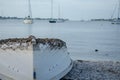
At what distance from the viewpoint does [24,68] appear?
14523 millimetres

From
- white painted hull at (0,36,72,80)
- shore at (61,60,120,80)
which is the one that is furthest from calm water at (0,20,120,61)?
white painted hull at (0,36,72,80)

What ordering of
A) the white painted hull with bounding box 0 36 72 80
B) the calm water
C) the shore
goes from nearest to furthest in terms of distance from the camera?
1. the white painted hull with bounding box 0 36 72 80
2. the shore
3. the calm water

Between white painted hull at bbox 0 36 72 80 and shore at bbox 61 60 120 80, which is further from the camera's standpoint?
shore at bbox 61 60 120 80

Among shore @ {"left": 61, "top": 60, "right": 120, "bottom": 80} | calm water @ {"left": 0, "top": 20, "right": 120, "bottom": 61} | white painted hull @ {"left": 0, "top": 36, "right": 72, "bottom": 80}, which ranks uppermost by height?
white painted hull @ {"left": 0, "top": 36, "right": 72, "bottom": 80}

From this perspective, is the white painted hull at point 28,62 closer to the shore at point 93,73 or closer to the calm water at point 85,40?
the shore at point 93,73

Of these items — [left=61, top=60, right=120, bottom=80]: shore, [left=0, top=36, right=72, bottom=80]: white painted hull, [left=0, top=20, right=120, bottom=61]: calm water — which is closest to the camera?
[left=0, top=36, right=72, bottom=80]: white painted hull

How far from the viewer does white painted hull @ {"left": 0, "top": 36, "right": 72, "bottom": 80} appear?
14383 millimetres

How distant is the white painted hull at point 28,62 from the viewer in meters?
14.4

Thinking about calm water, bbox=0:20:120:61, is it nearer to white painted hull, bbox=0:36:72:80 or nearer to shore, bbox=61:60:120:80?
shore, bbox=61:60:120:80

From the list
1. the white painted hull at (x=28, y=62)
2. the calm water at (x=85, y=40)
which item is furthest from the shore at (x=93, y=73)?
the calm water at (x=85, y=40)

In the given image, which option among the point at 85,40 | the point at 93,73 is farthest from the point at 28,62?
the point at 85,40

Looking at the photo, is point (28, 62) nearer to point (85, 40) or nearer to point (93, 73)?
point (93, 73)

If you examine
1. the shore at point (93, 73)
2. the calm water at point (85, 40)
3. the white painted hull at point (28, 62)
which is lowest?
the calm water at point (85, 40)

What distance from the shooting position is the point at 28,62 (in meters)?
14.4
